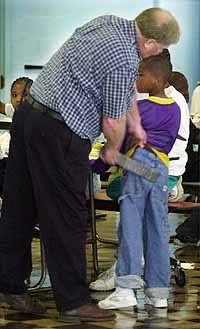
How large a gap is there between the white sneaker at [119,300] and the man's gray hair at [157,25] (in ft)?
3.42

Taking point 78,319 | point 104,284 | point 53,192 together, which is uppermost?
point 53,192

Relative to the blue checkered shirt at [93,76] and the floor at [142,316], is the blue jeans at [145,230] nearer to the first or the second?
the floor at [142,316]

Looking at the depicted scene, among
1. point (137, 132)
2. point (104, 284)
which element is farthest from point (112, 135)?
point (104, 284)

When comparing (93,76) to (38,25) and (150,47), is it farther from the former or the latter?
(38,25)

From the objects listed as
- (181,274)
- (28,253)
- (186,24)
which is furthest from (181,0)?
(28,253)

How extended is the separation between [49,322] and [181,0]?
620 centimetres

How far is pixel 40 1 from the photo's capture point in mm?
9125

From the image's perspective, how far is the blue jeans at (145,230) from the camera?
3.58m

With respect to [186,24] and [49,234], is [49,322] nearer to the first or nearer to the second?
[49,234]

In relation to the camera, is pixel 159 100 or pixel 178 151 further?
pixel 178 151

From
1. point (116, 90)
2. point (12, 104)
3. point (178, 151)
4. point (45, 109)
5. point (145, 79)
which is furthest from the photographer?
point (12, 104)

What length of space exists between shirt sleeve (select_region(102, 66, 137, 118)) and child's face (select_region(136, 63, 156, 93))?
1.69ft

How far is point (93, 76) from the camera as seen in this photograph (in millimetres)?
3207

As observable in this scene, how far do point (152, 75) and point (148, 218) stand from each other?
2.02 ft
